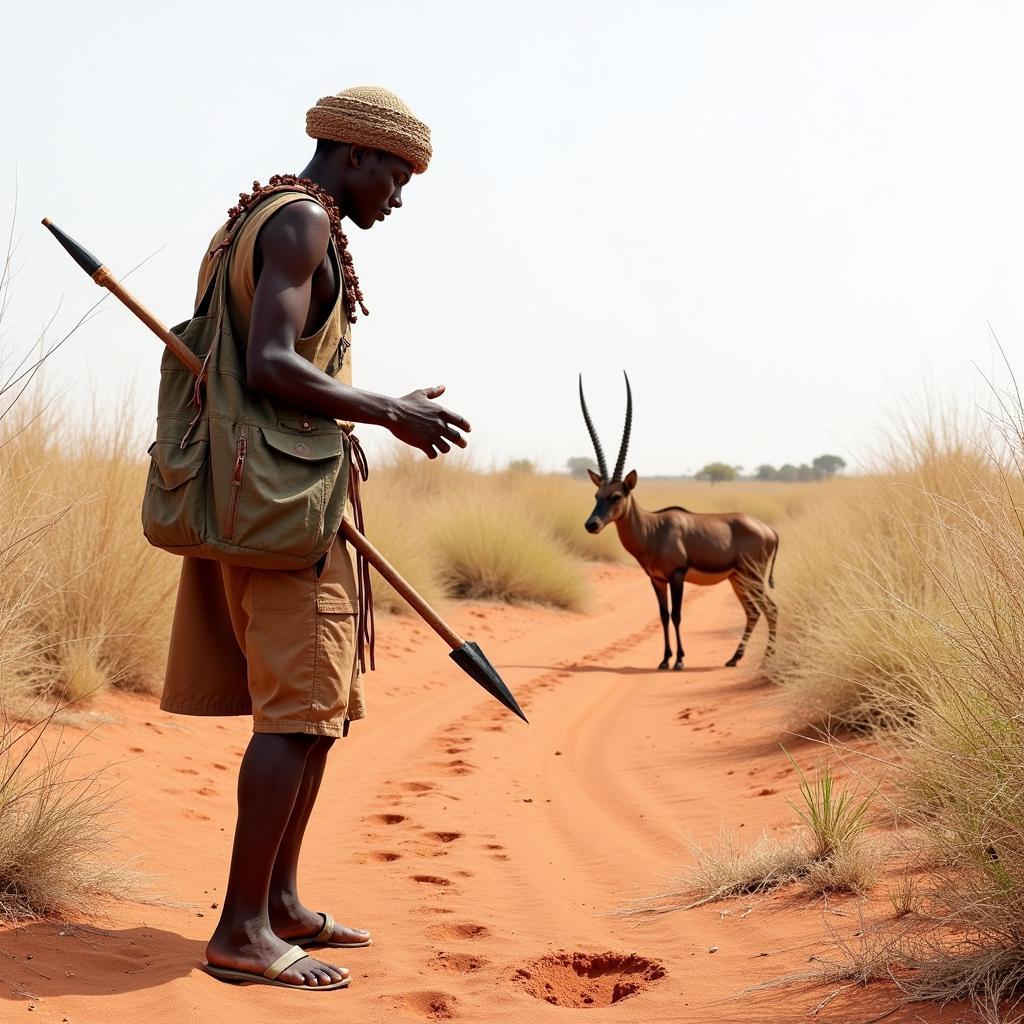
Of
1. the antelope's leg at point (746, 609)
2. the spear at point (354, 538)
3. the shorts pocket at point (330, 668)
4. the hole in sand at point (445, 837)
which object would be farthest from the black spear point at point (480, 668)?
the antelope's leg at point (746, 609)

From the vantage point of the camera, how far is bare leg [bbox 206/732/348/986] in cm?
308

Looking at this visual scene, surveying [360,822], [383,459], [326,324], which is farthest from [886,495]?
[383,459]

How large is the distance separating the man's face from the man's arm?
0.27 m

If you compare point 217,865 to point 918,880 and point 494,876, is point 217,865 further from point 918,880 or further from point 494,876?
point 918,880

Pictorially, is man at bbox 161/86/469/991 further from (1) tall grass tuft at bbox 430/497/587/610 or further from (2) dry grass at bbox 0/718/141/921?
(1) tall grass tuft at bbox 430/497/587/610

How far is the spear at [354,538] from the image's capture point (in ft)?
10.4

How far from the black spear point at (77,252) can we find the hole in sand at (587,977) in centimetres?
227

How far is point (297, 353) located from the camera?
3113 mm

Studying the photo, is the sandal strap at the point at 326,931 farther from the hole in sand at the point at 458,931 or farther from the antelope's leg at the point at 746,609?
the antelope's leg at the point at 746,609

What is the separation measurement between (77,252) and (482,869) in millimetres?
2598

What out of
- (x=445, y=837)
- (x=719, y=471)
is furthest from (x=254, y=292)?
(x=719, y=471)

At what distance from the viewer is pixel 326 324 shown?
126 inches

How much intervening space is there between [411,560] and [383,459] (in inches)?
311

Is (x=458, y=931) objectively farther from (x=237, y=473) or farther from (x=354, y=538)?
(x=237, y=473)
